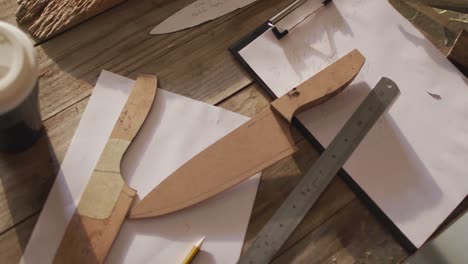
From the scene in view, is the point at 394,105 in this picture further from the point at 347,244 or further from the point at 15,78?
the point at 15,78

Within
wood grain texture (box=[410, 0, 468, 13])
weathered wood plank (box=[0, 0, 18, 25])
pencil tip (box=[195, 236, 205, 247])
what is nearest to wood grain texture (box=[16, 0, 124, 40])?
weathered wood plank (box=[0, 0, 18, 25])

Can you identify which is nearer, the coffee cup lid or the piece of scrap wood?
the coffee cup lid

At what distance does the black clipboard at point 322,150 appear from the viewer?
59 centimetres

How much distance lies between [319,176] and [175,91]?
0.21 metres

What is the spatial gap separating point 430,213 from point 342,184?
106 millimetres

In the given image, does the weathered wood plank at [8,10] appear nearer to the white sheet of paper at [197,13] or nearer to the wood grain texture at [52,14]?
the wood grain texture at [52,14]

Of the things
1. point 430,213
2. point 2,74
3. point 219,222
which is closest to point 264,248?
point 219,222

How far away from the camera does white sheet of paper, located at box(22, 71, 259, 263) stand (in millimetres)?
569

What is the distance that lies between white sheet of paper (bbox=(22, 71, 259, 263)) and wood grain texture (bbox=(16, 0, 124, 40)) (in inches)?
3.4

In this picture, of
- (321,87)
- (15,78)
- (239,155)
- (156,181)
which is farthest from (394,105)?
(15,78)

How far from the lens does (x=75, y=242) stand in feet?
1.84

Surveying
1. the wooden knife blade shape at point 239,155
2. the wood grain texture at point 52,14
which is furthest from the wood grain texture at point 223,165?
the wood grain texture at point 52,14

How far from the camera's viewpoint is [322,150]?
623 millimetres

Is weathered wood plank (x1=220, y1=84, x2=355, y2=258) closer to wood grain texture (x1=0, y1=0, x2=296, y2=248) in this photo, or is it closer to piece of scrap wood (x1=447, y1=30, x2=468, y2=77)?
wood grain texture (x1=0, y1=0, x2=296, y2=248)
